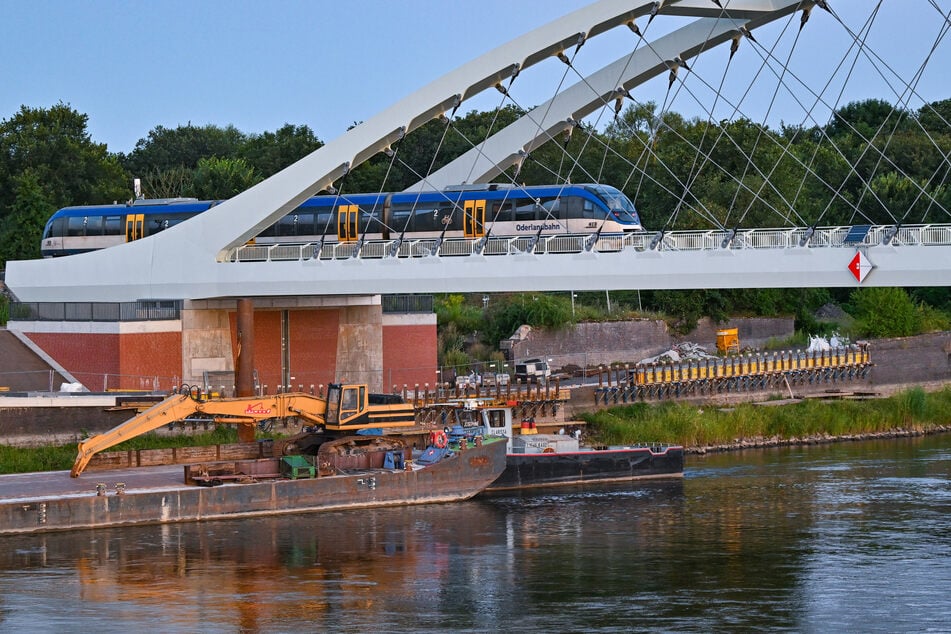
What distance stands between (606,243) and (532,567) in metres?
14.6

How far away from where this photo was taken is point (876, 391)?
69.3 meters

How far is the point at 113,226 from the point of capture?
59938mm

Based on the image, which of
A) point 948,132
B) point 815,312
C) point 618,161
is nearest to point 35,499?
point 815,312

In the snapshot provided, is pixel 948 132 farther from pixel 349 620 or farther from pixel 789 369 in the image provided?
pixel 349 620

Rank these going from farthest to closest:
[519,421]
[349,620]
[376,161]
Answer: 1. [376,161]
2. [519,421]
3. [349,620]

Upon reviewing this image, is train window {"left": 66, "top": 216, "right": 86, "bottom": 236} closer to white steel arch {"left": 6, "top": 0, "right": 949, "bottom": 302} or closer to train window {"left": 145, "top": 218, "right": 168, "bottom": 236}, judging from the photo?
train window {"left": 145, "top": 218, "right": 168, "bottom": 236}

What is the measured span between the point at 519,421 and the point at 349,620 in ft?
77.6

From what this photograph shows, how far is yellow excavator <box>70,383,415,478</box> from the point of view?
1722 inches

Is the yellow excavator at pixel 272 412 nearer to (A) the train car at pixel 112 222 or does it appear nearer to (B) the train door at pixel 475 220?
(B) the train door at pixel 475 220

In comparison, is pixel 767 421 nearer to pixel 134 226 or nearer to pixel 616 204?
pixel 616 204

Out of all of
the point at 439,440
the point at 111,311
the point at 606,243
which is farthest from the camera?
the point at 111,311

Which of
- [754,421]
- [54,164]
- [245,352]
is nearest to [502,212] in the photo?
[245,352]

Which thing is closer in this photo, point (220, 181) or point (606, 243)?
point (606, 243)

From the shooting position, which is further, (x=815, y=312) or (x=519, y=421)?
(x=815, y=312)
